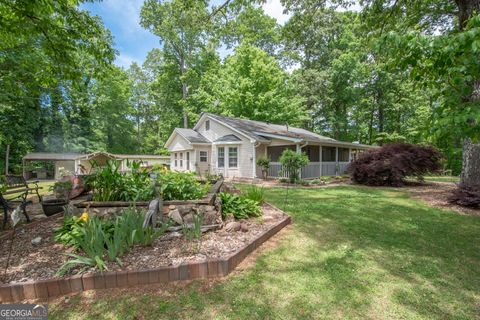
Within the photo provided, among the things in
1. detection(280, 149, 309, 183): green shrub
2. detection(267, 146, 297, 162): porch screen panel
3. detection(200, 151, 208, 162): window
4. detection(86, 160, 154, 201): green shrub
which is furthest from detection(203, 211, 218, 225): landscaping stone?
detection(200, 151, 208, 162): window

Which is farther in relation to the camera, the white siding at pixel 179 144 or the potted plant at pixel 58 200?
the white siding at pixel 179 144

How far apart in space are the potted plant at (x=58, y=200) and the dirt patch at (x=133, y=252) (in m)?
0.97

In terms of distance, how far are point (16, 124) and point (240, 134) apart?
23007 millimetres

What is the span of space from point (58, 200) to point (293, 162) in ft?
32.2

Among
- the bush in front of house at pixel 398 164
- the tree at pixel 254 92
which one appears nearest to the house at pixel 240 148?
the bush in front of house at pixel 398 164

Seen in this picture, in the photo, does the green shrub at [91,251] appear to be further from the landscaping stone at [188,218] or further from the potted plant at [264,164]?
the potted plant at [264,164]

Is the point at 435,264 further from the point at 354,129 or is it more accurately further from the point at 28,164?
the point at 28,164

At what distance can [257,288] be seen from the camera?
2723 millimetres

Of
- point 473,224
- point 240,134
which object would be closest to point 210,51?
point 240,134

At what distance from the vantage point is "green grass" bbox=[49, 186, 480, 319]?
2.33m

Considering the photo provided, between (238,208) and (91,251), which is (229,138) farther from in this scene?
(91,251)

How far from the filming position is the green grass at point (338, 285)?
2334 millimetres

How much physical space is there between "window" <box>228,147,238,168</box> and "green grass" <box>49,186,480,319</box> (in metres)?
10.8

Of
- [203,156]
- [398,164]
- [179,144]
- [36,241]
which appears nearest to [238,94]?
[179,144]
